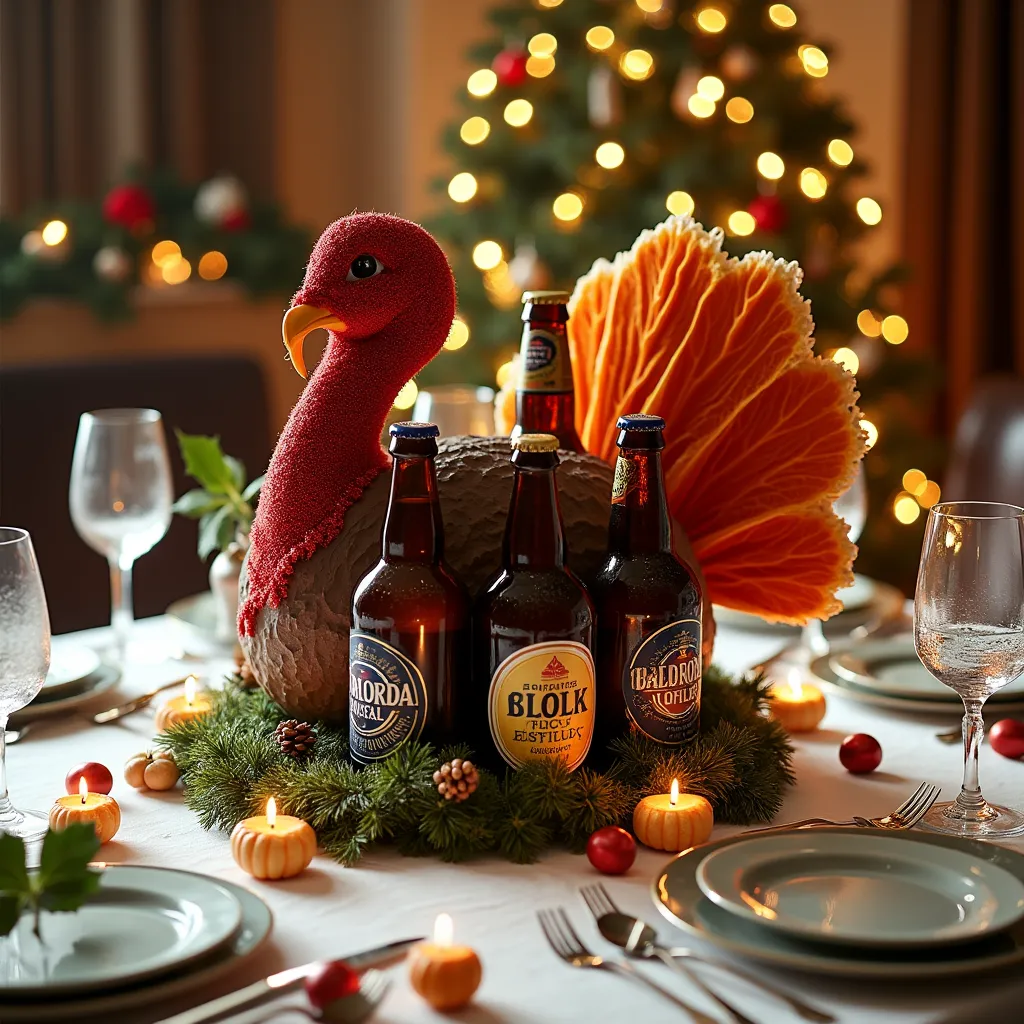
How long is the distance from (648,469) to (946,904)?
32 centimetres

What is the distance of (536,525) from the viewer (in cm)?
84

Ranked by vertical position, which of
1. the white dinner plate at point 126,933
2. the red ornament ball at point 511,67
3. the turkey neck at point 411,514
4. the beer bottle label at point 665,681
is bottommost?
the white dinner plate at point 126,933

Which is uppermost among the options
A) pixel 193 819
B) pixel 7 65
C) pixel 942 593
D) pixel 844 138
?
pixel 7 65

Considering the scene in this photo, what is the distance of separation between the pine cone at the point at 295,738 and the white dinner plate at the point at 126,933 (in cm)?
17

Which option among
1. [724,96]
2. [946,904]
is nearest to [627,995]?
[946,904]

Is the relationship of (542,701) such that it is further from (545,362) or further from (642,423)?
(545,362)

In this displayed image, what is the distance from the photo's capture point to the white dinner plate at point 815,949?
2.16 feet

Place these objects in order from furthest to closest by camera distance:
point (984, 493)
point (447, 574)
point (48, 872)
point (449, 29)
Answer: point (449, 29) → point (984, 493) → point (447, 574) → point (48, 872)

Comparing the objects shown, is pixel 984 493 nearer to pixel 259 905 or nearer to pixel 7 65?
pixel 259 905

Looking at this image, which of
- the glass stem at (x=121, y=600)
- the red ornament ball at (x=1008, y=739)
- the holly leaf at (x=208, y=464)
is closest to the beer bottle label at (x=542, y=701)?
the red ornament ball at (x=1008, y=739)

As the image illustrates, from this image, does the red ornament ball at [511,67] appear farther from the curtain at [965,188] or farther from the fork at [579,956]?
the fork at [579,956]

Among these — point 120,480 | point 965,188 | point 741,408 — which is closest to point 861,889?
point 741,408

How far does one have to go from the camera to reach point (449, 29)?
3.91m

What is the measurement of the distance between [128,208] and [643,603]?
2.62 m
